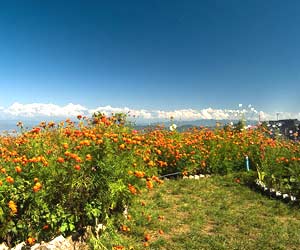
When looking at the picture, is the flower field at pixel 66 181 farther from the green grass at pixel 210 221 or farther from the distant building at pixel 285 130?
the distant building at pixel 285 130

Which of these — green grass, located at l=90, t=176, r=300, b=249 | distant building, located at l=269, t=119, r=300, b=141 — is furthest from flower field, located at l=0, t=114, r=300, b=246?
distant building, located at l=269, t=119, r=300, b=141

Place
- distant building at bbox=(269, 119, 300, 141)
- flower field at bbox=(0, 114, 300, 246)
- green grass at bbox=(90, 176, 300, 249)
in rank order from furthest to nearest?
distant building at bbox=(269, 119, 300, 141), green grass at bbox=(90, 176, 300, 249), flower field at bbox=(0, 114, 300, 246)

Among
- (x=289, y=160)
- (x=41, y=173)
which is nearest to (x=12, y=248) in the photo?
(x=41, y=173)

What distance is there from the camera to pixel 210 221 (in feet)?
19.9

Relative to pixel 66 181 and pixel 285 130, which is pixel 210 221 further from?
pixel 285 130

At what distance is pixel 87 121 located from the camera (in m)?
7.31

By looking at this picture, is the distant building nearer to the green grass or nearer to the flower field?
the green grass

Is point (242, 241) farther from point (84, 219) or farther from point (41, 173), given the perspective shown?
point (41, 173)

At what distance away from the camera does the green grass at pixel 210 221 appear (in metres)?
4.98

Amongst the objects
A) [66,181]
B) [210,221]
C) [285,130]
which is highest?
[285,130]

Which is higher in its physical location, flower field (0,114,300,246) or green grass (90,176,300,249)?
flower field (0,114,300,246)

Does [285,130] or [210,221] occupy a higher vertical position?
[285,130]

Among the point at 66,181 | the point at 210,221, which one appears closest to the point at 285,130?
the point at 210,221

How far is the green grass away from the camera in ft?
16.4
